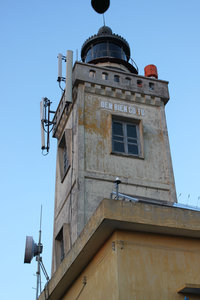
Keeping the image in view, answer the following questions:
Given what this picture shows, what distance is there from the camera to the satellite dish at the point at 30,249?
16.2m

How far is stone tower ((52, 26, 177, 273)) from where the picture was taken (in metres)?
19.2

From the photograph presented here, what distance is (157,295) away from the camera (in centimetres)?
1094

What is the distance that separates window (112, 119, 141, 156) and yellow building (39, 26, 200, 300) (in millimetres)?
46

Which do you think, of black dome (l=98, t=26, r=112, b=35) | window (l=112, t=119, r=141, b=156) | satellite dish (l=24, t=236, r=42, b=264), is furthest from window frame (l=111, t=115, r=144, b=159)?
black dome (l=98, t=26, r=112, b=35)

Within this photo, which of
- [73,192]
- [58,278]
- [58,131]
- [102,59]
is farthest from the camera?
[102,59]

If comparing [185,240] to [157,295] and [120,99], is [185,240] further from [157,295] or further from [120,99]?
[120,99]

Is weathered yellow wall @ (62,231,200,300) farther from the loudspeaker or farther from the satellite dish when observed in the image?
the loudspeaker

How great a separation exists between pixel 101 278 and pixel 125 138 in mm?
10099

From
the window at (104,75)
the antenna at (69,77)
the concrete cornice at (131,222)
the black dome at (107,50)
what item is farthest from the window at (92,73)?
the concrete cornice at (131,222)

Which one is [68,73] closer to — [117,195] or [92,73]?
[92,73]

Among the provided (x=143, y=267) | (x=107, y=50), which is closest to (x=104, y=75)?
(x=107, y=50)

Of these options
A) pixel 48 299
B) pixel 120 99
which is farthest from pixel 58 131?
pixel 48 299

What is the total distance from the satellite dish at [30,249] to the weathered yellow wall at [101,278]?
312 cm

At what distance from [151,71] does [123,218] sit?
47.1ft
